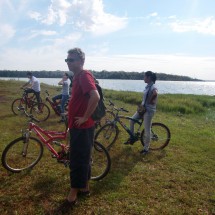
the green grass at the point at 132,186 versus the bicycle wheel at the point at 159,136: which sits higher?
the bicycle wheel at the point at 159,136

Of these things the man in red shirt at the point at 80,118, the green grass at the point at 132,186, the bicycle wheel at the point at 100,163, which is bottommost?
the green grass at the point at 132,186

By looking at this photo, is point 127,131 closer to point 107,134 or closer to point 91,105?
point 107,134

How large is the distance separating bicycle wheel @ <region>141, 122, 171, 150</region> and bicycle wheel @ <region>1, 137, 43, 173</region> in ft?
11.2

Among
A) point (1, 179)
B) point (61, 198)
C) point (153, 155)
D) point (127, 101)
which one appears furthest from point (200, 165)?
point (127, 101)

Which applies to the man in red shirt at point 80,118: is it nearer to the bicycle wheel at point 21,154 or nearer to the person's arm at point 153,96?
the bicycle wheel at point 21,154

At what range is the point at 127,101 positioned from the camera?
23641mm

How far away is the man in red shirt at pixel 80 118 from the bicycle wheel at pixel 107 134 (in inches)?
117

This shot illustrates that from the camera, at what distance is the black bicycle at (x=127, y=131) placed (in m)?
7.88

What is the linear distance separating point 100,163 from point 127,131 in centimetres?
174

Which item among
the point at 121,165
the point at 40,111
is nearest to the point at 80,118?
the point at 121,165

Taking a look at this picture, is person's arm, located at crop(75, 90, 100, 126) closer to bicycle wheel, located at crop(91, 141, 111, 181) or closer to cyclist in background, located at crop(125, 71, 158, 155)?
bicycle wheel, located at crop(91, 141, 111, 181)

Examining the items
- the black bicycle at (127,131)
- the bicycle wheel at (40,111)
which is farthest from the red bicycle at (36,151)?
the bicycle wheel at (40,111)

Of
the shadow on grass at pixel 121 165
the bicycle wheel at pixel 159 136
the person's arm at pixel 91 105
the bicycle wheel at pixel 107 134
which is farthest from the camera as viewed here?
the bicycle wheel at pixel 159 136

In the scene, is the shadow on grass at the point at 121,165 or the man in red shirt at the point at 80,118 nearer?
the man in red shirt at the point at 80,118
